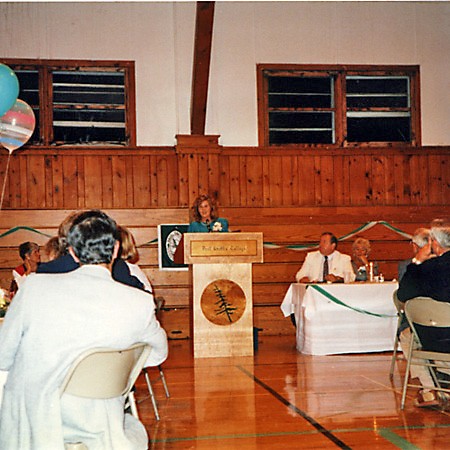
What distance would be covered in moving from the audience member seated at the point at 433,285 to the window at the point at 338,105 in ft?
15.9

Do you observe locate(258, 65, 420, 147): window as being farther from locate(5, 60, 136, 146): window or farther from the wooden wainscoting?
locate(5, 60, 136, 146): window

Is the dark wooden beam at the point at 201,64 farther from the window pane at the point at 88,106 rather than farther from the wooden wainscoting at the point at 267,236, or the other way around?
the wooden wainscoting at the point at 267,236

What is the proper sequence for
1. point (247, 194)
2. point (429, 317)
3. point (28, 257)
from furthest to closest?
point (247, 194)
point (28, 257)
point (429, 317)

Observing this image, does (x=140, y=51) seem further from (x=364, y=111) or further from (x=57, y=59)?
(x=364, y=111)

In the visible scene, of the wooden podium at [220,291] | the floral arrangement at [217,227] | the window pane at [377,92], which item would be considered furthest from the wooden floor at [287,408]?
the window pane at [377,92]

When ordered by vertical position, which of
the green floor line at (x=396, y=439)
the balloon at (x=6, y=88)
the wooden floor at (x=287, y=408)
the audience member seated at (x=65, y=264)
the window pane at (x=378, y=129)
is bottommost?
the wooden floor at (x=287, y=408)

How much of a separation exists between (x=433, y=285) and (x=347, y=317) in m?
2.83

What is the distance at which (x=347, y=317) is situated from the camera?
282 inches

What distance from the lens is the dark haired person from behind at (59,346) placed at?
7.48 ft

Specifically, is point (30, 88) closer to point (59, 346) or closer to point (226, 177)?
point (226, 177)

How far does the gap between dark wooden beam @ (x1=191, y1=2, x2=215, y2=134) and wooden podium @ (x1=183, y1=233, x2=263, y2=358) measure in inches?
94.1

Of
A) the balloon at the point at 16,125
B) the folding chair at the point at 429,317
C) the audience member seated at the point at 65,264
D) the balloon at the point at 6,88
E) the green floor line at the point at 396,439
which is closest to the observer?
the audience member seated at the point at 65,264

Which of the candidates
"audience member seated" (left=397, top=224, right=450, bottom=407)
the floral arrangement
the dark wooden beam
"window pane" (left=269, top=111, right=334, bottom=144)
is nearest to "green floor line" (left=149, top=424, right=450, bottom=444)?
"audience member seated" (left=397, top=224, right=450, bottom=407)

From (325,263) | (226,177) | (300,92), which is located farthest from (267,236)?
(300,92)
